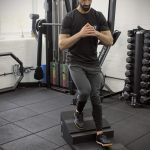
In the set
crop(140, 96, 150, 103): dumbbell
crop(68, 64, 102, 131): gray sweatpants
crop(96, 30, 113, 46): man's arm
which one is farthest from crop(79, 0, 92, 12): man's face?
crop(140, 96, 150, 103): dumbbell

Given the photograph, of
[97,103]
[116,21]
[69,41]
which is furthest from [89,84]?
[116,21]

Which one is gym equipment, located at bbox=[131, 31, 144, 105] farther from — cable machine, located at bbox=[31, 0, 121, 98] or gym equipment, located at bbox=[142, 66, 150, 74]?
cable machine, located at bbox=[31, 0, 121, 98]

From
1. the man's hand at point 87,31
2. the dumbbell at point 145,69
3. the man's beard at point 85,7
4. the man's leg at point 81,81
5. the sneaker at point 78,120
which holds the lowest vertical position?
the sneaker at point 78,120

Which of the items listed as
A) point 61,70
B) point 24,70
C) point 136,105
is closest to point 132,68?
point 136,105

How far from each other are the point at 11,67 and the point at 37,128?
7.82 ft

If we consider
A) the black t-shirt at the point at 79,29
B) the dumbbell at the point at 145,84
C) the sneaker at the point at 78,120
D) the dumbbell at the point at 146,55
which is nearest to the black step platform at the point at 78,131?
the sneaker at the point at 78,120

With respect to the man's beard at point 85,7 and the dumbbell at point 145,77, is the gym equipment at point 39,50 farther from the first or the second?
the man's beard at point 85,7

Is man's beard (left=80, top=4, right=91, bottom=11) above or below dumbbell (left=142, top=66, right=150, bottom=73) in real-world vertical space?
above

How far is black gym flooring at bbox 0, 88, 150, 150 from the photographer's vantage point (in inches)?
131

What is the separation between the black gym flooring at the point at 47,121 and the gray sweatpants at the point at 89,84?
416 millimetres

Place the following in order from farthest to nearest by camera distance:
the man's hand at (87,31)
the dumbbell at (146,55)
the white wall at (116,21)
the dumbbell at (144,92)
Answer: the white wall at (116,21)
the dumbbell at (144,92)
the dumbbell at (146,55)
the man's hand at (87,31)

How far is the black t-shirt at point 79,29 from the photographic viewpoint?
9.77ft

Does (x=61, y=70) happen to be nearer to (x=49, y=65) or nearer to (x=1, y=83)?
(x=49, y=65)

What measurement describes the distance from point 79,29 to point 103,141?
1260 mm
